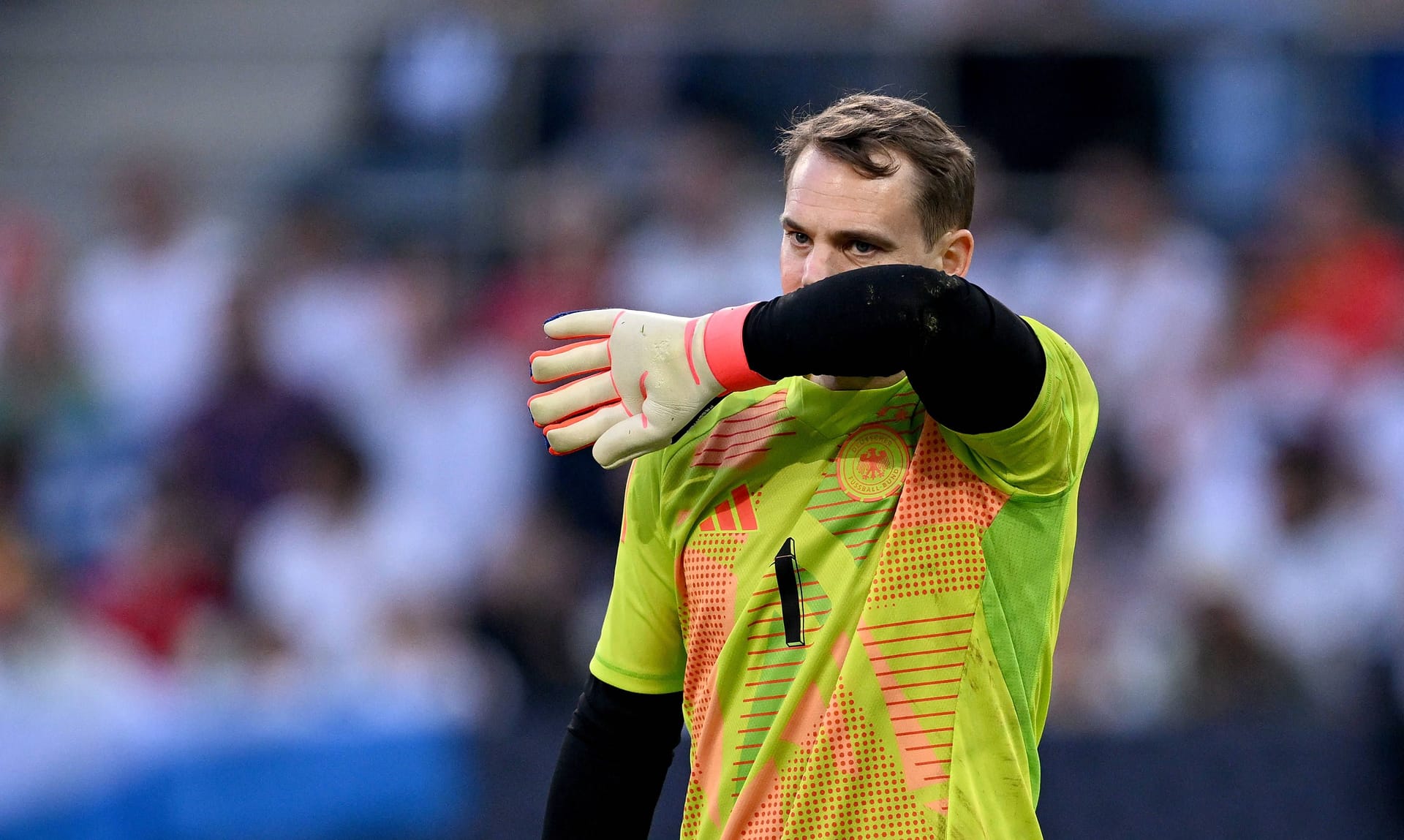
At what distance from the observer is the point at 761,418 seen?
2.71m

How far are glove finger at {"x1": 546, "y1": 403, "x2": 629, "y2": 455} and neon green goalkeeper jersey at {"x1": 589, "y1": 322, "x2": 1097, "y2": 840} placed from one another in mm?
196

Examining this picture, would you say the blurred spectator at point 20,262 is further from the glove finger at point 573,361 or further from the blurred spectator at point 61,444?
the glove finger at point 573,361

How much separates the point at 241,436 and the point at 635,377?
4.58 meters

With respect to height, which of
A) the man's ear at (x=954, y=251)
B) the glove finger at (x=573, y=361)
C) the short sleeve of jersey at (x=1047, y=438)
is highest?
the man's ear at (x=954, y=251)

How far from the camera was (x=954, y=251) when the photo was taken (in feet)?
8.91

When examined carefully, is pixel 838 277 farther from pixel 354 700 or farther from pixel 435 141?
pixel 435 141

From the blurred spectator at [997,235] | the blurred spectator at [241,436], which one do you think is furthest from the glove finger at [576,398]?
the blurred spectator at [997,235]

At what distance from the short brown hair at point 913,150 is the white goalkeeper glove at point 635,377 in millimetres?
305

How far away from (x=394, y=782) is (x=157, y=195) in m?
3.23

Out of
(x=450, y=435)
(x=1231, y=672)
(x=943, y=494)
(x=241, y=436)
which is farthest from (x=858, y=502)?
(x=241, y=436)

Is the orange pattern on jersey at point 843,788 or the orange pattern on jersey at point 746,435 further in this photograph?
the orange pattern on jersey at point 746,435

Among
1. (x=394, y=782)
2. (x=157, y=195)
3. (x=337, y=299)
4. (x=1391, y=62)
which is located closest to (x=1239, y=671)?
(x=394, y=782)

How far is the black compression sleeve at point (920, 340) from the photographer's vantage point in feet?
7.60

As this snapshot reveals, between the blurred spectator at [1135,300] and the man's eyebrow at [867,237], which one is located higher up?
the man's eyebrow at [867,237]
